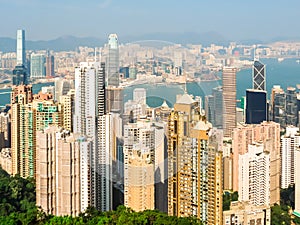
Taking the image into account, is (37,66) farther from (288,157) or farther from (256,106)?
(288,157)

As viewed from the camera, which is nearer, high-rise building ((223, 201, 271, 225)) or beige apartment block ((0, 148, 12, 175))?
high-rise building ((223, 201, 271, 225))

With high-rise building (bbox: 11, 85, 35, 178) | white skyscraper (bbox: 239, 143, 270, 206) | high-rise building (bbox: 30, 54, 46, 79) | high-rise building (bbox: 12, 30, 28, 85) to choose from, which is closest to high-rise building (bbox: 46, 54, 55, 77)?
high-rise building (bbox: 30, 54, 46, 79)

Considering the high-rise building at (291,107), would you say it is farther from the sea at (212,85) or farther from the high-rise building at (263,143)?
the high-rise building at (263,143)

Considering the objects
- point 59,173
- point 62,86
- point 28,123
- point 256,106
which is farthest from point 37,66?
point 59,173

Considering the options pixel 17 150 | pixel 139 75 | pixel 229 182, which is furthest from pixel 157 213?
pixel 17 150

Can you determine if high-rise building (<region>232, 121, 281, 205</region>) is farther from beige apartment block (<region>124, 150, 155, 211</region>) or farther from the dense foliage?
the dense foliage

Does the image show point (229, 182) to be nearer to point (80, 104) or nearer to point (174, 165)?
point (174, 165)
